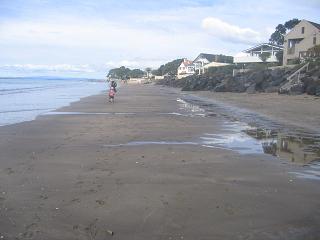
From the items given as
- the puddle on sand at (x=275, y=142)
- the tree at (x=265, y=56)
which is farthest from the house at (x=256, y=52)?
the puddle on sand at (x=275, y=142)

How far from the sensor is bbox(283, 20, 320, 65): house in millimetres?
54875

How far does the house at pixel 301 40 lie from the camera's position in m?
54.9

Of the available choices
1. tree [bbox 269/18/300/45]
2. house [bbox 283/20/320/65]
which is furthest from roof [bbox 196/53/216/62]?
house [bbox 283/20/320/65]

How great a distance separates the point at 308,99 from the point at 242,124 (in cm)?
1253

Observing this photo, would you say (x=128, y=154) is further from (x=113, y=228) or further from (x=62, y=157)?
(x=113, y=228)

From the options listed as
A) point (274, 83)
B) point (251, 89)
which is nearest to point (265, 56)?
point (251, 89)

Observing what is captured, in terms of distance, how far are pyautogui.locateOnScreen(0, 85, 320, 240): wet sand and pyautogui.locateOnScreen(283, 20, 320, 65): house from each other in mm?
47173

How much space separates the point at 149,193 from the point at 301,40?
55979mm

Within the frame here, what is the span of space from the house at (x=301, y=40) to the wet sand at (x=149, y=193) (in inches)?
1857

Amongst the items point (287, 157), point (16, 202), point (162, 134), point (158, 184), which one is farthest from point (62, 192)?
point (162, 134)

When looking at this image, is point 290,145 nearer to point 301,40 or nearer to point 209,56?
point 301,40

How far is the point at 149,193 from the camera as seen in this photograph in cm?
699

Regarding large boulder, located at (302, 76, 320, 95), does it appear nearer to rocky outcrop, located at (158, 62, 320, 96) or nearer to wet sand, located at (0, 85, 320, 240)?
rocky outcrop, located at (158, 62, 320, 96)

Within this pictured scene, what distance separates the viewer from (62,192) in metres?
7.00
